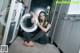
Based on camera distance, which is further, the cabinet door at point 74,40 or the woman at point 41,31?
the woman at point 41,31

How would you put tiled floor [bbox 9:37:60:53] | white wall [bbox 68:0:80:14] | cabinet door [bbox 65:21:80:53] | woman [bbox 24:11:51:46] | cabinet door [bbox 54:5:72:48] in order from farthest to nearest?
woman [bbox 24:11:51:46]
cabinet door [bbox 54:5:72:48]
white wall [bbox 68:0:80:14]
cabinet door [bbox 65:21:80:53]
tiled floor [bbox 9:37:60:53]

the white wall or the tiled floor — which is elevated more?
the white wall

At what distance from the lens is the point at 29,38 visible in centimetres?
351

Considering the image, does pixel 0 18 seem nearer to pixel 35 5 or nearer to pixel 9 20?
pixel 9 20

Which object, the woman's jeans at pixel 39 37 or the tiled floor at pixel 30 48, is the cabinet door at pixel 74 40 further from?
the woman's jeans at pixel 39 37

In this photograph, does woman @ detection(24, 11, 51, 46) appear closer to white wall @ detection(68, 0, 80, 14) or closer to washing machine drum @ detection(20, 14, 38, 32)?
washing machine drum @ detection(20, 14, 38, 32)

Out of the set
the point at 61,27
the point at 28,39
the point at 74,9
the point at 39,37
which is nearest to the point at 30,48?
the point at 28,39

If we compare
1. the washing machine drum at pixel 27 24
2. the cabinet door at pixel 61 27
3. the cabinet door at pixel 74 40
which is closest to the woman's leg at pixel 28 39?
the washing machine drum at pixel 27 24

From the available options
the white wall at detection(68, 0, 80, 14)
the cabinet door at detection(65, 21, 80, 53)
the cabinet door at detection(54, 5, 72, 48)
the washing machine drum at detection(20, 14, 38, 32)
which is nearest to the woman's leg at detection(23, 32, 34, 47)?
the washing machine drum at detection(20, 14, 38, 32)

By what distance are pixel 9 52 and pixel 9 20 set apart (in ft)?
1.86

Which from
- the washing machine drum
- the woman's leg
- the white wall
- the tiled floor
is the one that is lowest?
the tiled floor

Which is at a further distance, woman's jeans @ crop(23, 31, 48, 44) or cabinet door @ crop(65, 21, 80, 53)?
woman's jeans @ crop(23, 31, 48, 44)

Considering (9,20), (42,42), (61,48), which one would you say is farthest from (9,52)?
(61,48)

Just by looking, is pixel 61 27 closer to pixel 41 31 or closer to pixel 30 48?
pixel 41 31
